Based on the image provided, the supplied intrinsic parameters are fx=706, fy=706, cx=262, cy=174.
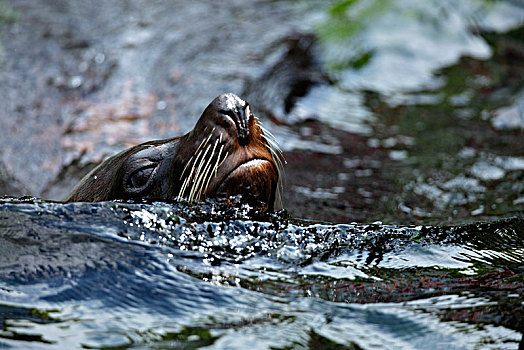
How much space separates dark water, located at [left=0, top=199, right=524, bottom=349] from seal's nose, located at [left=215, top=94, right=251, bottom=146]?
39 cm

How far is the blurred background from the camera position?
6637 mm

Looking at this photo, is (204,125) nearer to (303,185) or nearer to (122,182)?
(122,182)

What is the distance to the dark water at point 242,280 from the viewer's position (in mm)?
2586

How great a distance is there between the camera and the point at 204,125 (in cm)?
375

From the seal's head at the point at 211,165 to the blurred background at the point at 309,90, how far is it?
1.95 m

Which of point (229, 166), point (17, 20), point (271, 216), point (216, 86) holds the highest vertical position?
point (17, 20)

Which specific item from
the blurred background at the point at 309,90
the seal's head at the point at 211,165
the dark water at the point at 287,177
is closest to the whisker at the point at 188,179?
the seal's head at the point at 211,165

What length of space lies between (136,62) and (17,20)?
1770 mm

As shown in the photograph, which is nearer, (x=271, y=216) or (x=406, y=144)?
(x=271, y=216)

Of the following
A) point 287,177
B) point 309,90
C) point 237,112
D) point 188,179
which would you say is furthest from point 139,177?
point 309,90

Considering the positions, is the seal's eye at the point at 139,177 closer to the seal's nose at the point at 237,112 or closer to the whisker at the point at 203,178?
the whisker at the point at 203,178

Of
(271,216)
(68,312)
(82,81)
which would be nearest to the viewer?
(68,312)

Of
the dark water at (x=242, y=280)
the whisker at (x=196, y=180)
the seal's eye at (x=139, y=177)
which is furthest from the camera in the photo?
the seal's eye at (x=139, y=177)

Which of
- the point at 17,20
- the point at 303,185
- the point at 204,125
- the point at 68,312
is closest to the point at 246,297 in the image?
the point at 68,312
